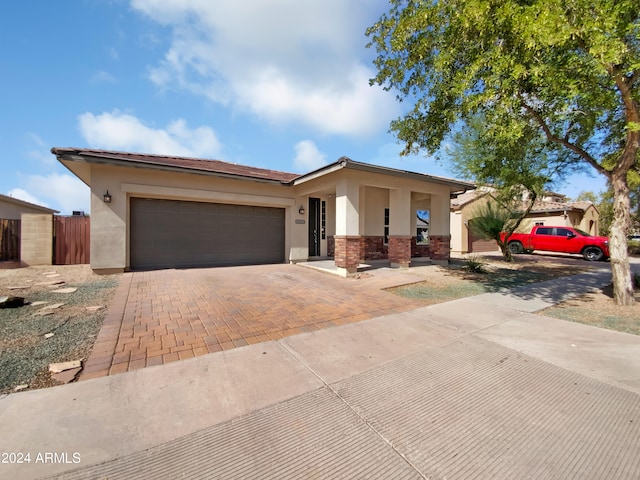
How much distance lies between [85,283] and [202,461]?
777cm

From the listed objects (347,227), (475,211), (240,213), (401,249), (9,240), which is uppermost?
(475,211)

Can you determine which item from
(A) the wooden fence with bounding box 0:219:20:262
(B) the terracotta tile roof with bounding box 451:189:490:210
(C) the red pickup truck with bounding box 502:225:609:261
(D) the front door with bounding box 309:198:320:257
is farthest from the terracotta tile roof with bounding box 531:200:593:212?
(A) the wooden fence with bounding box 0:219:20:262

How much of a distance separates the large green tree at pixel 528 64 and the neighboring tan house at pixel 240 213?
2931 mm

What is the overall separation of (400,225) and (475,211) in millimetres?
10316

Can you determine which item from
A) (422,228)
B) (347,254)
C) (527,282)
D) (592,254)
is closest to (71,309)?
(347,254)

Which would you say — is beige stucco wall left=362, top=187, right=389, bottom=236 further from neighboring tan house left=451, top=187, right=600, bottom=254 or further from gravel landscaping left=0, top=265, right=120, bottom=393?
gravel landscaping left=0, top=265, right=120, bottom=393

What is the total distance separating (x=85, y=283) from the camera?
24.2 feet

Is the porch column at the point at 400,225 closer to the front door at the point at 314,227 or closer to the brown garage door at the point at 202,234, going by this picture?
the front door at the point at 314,227

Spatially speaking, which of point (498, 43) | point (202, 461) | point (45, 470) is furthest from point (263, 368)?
point (498, 43)

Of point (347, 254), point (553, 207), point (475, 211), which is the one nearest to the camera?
point (347, 254)

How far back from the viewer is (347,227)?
877 centimetres

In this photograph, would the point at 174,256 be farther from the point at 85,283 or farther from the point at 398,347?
the point at 398,347

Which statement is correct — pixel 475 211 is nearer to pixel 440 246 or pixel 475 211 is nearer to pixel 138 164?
pixel 440 246

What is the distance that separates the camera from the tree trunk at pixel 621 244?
19.0ft
